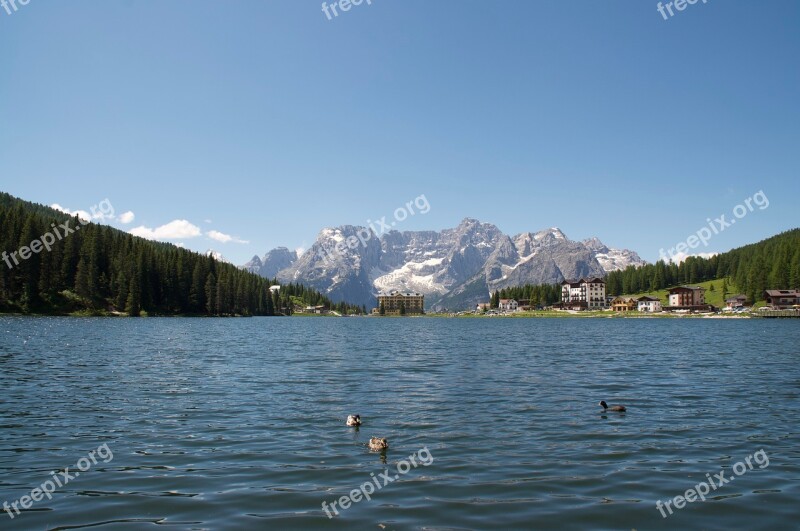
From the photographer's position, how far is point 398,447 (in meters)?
22.2

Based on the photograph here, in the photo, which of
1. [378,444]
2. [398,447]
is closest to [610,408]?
[398,447]

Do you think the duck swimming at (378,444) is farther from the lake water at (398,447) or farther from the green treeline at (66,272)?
the green treeline at (66,272)

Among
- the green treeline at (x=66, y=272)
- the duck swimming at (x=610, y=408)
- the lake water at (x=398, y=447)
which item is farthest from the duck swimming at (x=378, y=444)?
the green treeline at (x=66, y=272)

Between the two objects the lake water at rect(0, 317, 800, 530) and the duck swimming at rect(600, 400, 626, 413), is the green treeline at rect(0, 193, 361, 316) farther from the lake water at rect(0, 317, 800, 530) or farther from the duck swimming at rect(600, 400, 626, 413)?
the duck swimming at rect(600, 400, 626, 413)

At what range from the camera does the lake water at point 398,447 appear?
15.3 m

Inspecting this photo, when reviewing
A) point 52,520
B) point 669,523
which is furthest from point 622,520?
point 52,520

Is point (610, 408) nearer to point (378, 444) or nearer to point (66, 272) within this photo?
point (378, 444)

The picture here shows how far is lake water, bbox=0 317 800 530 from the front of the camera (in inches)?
602

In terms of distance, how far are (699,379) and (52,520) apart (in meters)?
43.2

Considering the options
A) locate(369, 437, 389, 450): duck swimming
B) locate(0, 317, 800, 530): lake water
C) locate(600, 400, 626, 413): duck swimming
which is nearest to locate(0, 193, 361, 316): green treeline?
locate(0, 317, 800, 530): lake water

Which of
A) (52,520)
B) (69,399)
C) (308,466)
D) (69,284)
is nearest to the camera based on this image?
(52,520)

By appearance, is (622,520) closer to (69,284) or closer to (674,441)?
(674,441)

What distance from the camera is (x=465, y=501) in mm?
16094

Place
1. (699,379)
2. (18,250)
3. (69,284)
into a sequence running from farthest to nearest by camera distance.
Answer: (69,284) → (18,250) → (699,379)
